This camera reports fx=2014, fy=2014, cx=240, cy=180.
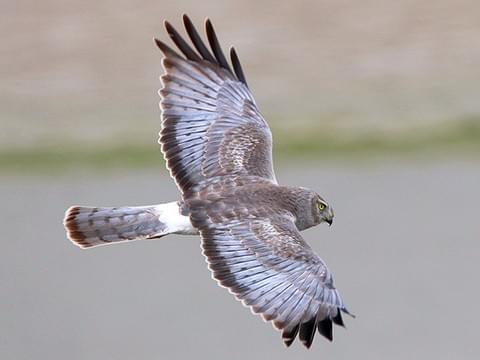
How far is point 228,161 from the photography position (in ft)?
27.6

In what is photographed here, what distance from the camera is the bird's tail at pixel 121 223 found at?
26.3ft

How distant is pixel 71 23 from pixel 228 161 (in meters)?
4.05

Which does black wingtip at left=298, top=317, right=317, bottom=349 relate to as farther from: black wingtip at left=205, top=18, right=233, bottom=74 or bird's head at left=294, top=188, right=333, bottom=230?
black wingtip at left=205, top=18, right=233, bottom=74

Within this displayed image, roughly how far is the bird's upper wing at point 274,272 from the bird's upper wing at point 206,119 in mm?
436

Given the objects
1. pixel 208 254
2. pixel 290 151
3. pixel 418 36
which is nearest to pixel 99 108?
pixel 290 151

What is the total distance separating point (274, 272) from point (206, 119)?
3.46 feet

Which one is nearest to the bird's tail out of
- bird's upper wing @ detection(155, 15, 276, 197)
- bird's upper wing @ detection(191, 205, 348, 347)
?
bird's upper wing @ detection(191, 205, 348, 347)

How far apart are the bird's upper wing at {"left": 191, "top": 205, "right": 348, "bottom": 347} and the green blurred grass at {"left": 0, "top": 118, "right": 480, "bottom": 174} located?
3.21 m

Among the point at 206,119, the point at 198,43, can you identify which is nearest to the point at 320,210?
the point at 206,119

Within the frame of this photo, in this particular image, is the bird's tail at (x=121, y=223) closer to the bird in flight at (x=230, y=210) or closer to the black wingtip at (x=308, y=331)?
the bird in flight at (x=230, y=210)

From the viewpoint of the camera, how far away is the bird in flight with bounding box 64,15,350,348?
25.2 ft

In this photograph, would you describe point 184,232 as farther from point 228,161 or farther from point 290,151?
point 290,151

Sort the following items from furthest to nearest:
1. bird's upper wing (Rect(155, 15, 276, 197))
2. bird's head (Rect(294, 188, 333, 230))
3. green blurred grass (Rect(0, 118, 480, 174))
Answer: green blurred grass (Rect(0, 118, 480, 174)) → bird's upper wing (Rect(155, 15, 276, 197)) → bird's head (Rect(294, 188, 333, 230))

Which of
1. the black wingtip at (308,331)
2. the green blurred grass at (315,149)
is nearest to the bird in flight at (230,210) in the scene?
the black wingtip at (308,331)
